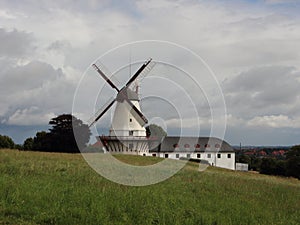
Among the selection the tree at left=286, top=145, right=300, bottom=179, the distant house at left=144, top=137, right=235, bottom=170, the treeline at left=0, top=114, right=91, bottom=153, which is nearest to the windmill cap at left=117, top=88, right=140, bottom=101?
the treeline at left=0, top=114, right=91, bottom=153

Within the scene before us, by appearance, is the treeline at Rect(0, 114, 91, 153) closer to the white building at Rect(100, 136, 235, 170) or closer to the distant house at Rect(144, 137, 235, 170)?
the white building at Rect(100, 136, 235, 170)

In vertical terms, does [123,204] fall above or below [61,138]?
below

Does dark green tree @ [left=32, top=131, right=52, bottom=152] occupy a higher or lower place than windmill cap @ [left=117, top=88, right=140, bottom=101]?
lower

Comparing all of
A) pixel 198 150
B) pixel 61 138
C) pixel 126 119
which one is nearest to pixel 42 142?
pixel 61 138

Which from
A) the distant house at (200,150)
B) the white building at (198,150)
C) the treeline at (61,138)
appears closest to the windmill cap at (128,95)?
the treeline at (61,138)

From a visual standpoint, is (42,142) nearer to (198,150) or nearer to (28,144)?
(28,144)

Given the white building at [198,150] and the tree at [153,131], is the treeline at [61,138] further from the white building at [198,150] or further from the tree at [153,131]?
the white building at [198,150]

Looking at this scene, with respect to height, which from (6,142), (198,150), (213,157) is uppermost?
(198,150)

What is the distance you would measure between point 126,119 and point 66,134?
1205 centimetres

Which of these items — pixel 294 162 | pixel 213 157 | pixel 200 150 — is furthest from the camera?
pixel 213 157

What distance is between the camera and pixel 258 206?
45.2ft

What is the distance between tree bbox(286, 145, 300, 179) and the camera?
6612 cm

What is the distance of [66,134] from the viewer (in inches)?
2411

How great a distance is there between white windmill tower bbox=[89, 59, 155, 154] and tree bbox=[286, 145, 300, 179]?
1018 inches
